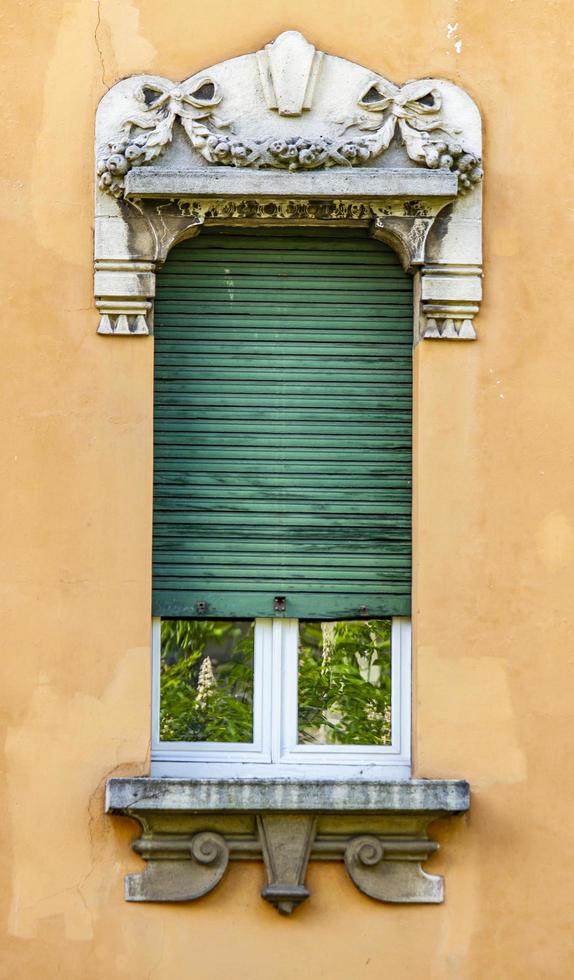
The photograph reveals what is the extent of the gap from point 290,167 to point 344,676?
2310 millimetres

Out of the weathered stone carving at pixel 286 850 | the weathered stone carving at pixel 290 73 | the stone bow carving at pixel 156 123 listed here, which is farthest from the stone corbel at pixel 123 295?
the weathered stone carving at pixel 286 850

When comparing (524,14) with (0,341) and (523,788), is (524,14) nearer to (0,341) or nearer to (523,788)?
(0,341)

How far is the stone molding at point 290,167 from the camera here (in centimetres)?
761

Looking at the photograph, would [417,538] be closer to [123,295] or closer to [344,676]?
[344,676]

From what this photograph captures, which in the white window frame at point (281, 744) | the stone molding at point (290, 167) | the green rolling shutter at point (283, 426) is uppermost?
the stone molding at point (290, 167)

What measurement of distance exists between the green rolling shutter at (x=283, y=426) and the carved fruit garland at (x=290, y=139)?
16.4 inches

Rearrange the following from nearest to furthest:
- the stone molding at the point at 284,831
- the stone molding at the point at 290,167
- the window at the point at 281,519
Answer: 1. the stone molding at the point at 284,831
2. the stone molding at the point at 290,167
3. the window at the point at 281,519

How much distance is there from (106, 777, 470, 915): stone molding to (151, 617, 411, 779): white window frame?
299 mm

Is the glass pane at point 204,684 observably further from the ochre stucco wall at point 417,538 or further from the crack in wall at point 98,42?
the crack in wall at point 98,42

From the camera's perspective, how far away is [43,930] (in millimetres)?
7379

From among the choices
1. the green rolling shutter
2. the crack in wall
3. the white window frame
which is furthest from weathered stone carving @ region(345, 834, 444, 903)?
the crack in wall

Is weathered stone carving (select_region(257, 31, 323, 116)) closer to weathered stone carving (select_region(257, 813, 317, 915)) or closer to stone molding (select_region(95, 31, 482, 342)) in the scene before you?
stone molding (select_region(95, 31, 482, 342))

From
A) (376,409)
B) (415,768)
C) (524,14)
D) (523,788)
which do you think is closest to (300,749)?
(415,768)

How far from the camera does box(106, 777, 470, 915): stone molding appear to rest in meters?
7.30
